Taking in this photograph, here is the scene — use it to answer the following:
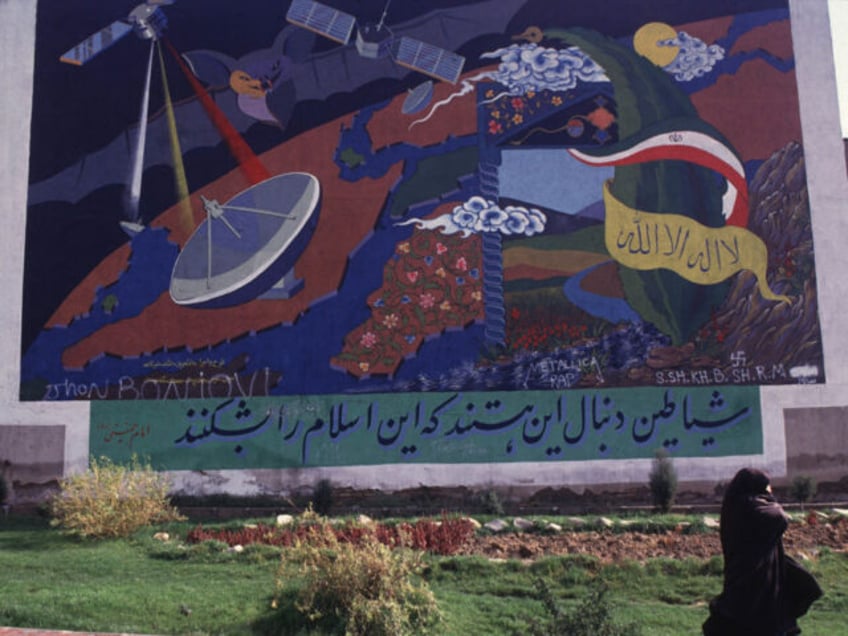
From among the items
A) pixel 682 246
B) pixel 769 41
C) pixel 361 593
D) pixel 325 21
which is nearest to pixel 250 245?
pixel 325 21

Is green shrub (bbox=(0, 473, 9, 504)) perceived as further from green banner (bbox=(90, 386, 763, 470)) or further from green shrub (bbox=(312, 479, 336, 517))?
green shrub (bbox=(312, 479, 336, 517))

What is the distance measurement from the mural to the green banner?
0.04m

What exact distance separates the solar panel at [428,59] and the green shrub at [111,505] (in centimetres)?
771

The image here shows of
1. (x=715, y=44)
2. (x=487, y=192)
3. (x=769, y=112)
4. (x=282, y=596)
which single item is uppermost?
(x=715, y=44)

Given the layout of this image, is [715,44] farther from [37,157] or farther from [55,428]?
[55,428]

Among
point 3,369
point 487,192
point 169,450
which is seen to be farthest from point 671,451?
point 3,369

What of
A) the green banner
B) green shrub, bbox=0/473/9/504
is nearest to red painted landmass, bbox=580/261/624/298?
the green banner

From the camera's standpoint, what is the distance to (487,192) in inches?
547

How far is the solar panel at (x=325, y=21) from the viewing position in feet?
47.0

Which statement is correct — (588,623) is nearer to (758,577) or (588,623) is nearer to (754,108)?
(758,577)

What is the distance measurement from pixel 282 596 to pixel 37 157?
10.1 meters

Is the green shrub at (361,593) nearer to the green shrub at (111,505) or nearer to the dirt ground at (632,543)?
the dirt ground at (632,543)

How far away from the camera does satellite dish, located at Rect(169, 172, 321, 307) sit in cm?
1376

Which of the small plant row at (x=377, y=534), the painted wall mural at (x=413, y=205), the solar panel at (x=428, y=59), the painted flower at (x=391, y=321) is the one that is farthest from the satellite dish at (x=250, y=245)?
the small plant row at (x=377, y=534)
